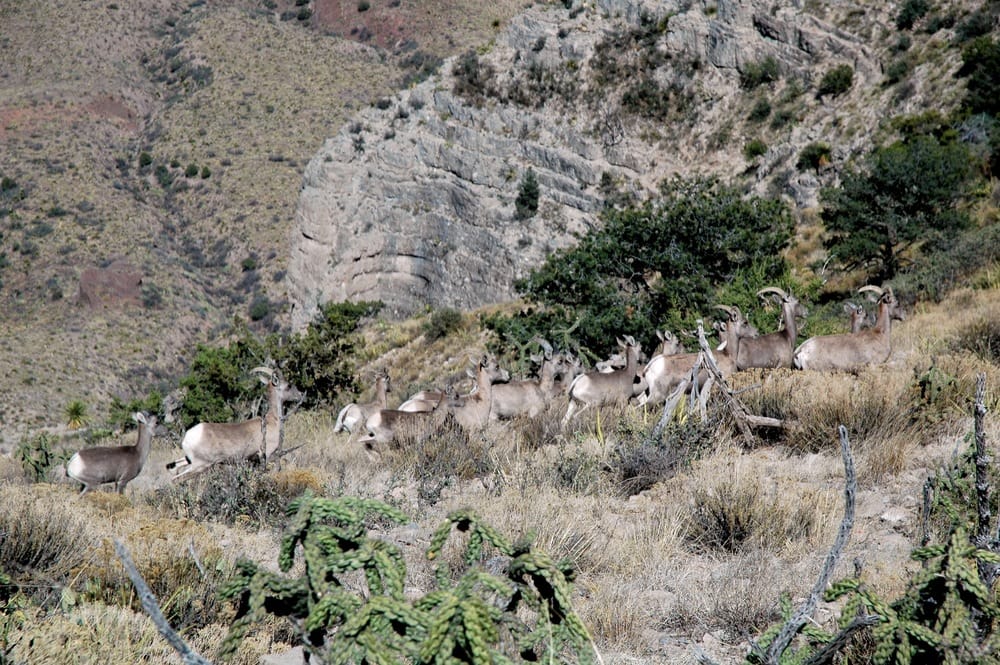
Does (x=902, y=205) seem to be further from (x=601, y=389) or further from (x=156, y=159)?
(x=156, y=159)

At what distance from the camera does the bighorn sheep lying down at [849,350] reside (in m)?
10.5

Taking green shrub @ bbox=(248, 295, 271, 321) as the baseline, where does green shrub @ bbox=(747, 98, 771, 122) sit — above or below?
above

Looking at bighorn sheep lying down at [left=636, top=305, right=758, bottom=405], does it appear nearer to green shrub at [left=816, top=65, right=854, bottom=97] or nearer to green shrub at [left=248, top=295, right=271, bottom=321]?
green shrub at [left=816, top=65, right=854, bottom=97]

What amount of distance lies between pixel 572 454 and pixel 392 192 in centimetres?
4246

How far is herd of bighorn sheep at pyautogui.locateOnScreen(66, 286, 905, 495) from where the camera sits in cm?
1002

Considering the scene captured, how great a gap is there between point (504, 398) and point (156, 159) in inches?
2611

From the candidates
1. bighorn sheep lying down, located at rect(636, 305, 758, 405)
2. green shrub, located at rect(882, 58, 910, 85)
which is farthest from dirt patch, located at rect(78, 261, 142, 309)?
bighorn sheep lying down, located at rect(636, 305, 758, 405)

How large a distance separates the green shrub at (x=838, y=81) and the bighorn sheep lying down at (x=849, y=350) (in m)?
36.7

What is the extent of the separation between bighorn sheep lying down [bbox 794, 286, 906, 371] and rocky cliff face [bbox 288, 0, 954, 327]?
32914 mm

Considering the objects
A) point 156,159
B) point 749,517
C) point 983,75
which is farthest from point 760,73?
point 156,159

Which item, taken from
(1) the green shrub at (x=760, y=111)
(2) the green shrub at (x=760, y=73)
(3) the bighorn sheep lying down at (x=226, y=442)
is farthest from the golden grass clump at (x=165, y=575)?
(2) the green shrub at (x=760, y=73)

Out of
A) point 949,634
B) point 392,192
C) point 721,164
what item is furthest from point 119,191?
point 949,634

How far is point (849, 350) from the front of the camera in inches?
417

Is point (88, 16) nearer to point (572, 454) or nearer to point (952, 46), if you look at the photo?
point (952, 46)
